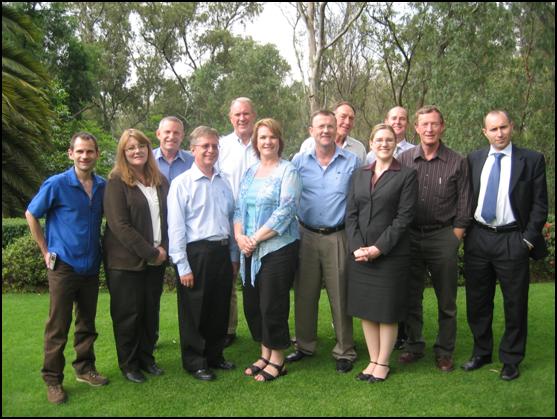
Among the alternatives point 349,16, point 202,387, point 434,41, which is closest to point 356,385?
point 202,387

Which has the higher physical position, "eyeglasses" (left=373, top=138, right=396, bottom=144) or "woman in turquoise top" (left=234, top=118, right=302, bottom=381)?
"eyeglasses" (left=373, top=138, right=396, bottom=144)

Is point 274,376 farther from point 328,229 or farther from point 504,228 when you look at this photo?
point 504,228

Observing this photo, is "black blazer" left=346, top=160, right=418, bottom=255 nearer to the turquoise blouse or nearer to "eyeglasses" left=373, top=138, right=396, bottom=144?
"eyeglasses" left=373, top=138, right=396, bottom=144

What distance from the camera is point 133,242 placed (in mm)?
3986

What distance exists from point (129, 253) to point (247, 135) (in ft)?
5.88

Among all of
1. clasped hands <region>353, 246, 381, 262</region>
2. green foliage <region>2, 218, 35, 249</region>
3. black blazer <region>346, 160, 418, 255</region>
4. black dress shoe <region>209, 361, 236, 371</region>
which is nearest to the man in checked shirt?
black blazer <region>346, 160, 418, 255</region>

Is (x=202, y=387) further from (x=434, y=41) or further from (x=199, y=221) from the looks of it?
(x=434, y=41)

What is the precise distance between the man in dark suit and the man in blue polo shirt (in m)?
3.03

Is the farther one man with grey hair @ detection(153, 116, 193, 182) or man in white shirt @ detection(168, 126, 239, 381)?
man with grey hair @ detection(153, 116, 193, 182)

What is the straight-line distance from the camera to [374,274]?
4.20 meters

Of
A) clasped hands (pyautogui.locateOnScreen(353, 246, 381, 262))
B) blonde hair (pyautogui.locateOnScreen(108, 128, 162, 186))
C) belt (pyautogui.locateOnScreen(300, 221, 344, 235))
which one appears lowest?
clasped hands (pyautogui.locateOnScreen(353, 246, 381, 262))

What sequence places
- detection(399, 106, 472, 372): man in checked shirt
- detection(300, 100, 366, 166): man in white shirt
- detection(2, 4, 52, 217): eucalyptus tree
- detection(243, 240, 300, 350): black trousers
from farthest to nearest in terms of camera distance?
1. detection(2, 4, 52, 217): eucalyptus tree
2. detection(300, 100, 366, 166): man in white shirt
3. detection(399, 106, 472, 372): man in checked shirt
4. detection(243, 240, 300, 350): black trousers

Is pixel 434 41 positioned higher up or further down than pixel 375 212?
higher up

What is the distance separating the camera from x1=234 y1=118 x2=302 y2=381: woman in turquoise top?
165 inches
